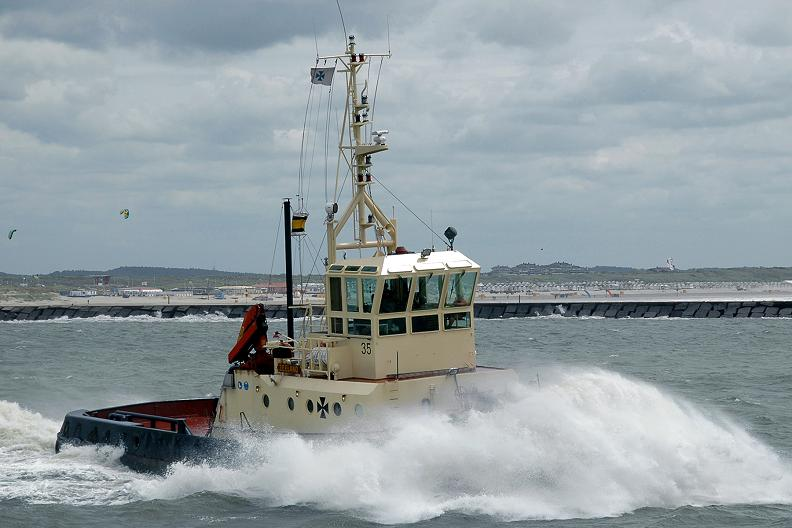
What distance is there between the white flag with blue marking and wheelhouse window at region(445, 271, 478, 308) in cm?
403

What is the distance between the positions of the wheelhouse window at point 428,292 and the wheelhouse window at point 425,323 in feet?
0.49

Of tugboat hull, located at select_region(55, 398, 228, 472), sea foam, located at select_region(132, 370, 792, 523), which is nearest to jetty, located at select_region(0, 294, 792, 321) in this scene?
tugboat hull, located at select_region(55, 398, 228, 472)

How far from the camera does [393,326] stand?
18281 mm

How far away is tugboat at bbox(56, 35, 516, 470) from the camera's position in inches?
702

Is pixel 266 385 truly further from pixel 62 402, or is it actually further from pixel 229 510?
pixel 62 402

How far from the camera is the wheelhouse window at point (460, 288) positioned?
739 inches

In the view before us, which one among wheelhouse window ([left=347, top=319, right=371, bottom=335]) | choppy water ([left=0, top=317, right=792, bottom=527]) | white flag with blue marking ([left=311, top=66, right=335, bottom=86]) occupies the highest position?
white flag with blue marking ([left=311, top=66, right=335, bottom=86])

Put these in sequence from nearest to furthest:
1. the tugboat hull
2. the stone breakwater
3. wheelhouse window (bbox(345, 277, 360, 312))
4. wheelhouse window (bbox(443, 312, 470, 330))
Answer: wheelhouse window (bbox(345, 277, 360, 312)) < wheelhouse window (bbox(443, 312, 470, 330)) < the tugboat hull < the stone breakwater

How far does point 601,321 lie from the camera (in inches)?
3061

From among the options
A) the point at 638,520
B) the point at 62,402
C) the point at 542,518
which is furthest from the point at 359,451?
the point at 62,402

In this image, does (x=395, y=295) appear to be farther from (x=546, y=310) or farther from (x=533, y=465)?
(x=546, y=310)

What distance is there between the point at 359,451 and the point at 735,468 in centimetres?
593

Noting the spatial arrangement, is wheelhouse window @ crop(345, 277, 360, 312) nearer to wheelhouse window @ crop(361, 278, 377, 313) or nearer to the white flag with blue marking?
wheelhouse window @ crop(361, 278, 377, 313)

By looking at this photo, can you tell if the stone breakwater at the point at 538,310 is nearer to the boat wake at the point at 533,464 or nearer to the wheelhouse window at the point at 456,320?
the wheelhouse window at the point at 456,320
